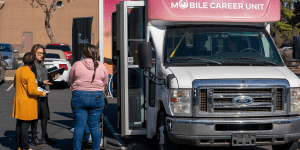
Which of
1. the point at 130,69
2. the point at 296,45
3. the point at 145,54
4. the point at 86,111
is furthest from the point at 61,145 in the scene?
the point at 296,45

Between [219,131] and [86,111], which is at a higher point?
[86,111]

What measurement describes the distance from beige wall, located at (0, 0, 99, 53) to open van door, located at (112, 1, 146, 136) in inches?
1688

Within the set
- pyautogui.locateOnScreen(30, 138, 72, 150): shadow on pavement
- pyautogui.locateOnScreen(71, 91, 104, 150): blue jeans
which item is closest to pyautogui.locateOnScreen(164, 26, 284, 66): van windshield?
pyautogui.locateOnScreen(71, 91, 104, 150): blue jeans

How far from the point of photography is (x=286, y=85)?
5906 millimetres

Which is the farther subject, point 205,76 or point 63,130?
point 63,130

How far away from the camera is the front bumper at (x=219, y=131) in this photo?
226 inches

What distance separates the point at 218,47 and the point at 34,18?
4683cm

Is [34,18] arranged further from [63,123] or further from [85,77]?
[85,77]

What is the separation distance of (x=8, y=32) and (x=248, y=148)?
46905 millimetres

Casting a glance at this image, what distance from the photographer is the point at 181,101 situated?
5844mm

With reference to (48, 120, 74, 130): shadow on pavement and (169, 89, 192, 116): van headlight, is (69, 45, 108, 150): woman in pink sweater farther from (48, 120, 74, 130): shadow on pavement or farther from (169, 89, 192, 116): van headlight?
(48, 120, 74, 130): shadow on pavement

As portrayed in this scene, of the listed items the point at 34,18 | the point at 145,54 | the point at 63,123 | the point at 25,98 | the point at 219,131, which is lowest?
the point at 63,123

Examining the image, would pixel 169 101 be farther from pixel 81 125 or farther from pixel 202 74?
pixel 81 125

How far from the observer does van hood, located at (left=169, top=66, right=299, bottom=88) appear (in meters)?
5.84
